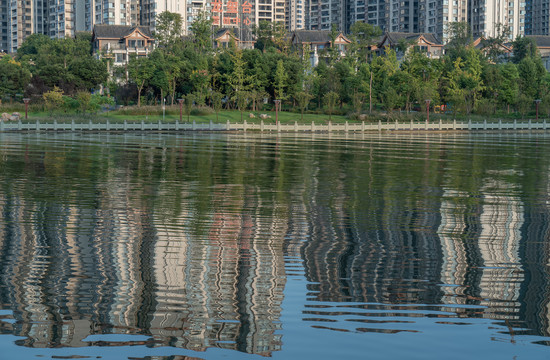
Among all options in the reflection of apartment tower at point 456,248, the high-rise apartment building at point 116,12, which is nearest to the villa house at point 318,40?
the high-rise apartment building at point 116,12

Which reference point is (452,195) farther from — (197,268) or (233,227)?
(197,268)

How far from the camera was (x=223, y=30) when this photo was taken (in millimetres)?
163375

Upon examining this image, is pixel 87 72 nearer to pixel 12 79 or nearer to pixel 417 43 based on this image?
pixel 12 79

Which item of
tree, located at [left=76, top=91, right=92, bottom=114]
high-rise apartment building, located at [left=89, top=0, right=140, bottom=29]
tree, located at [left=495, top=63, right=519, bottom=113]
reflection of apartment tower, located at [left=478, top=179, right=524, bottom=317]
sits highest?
high-rise apartment building, located at [left=89, top=0, right=140, bottom=29]

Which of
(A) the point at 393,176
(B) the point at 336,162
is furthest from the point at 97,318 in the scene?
(B) the point at 336,162

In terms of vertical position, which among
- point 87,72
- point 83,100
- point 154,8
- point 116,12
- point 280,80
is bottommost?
point 83,100

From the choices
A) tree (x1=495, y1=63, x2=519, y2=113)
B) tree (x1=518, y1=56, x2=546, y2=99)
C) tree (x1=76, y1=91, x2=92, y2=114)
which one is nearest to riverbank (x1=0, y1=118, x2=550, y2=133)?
tree (x1=76, y1=91, x2=92, y2=114)

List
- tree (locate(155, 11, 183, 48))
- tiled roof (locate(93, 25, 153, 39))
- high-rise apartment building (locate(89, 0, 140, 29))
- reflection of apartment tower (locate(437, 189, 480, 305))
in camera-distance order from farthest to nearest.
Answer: high-rise apartment building (locate(89, 0, 140, 29)) → tiled roof (locate(93, 25, 153, 39)) → tree (locate(155, 11, 183, 48)) → reflection of apartment tower (locate(437, 189, 480, 305))

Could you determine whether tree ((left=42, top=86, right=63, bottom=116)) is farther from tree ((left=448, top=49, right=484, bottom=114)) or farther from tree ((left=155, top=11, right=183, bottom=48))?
tree ((left=448, top=49, right=484, bottom=114))

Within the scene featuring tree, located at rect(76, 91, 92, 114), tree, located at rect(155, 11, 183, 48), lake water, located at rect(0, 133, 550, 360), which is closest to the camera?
lake water, located at rect(0, 133, 550, 360)

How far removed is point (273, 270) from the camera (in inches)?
467

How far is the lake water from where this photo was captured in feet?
27.3

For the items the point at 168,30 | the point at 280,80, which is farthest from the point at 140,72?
the point at 168,30

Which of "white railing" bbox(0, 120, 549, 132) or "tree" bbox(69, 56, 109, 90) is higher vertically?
"tree" bbox(69, 56, 109, 90)
